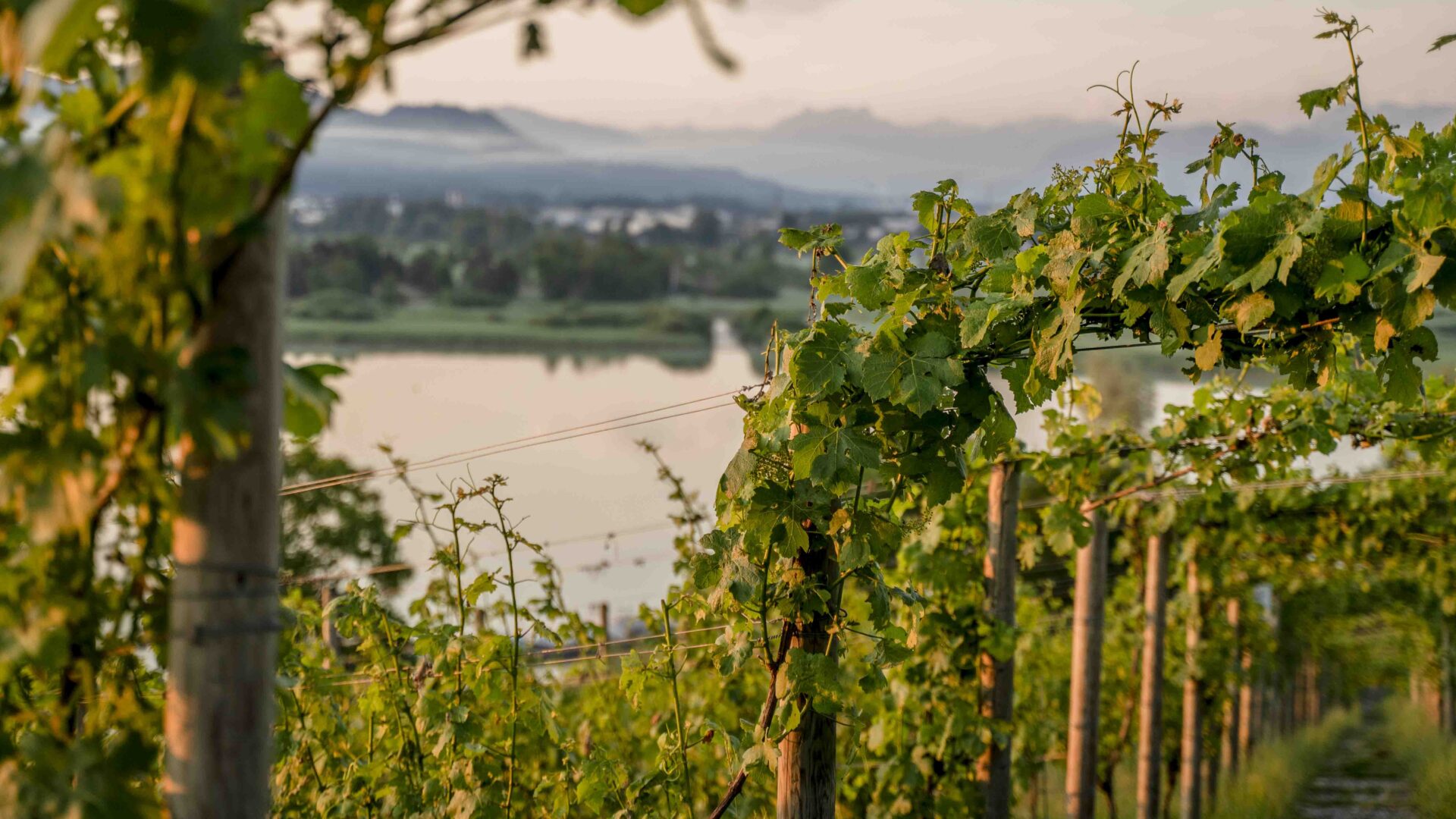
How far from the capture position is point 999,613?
17.2 feet

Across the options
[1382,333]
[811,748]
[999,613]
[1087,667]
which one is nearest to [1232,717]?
[1087,667]

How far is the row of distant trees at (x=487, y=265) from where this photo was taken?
35719mm

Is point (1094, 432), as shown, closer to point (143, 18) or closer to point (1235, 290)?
point (1235, 290)

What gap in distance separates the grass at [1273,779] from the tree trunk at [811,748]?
9894mm

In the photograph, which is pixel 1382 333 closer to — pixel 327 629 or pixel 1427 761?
pixel 327 629

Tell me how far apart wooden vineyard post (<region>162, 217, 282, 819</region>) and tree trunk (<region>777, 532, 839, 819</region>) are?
6.00ft

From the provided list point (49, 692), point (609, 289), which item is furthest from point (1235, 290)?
point (609, 289)

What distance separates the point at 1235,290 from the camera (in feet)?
9.20

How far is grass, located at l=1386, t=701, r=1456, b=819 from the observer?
13477 millimetres

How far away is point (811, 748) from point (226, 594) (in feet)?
6.55

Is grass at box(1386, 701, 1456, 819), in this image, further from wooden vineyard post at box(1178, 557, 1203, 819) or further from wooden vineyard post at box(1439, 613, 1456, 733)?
wooden vineyard post at box(1178, 557, 1203, 819)

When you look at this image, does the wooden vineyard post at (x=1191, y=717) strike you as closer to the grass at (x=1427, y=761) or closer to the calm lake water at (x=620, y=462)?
the calm lake water at (x=620, y=462)

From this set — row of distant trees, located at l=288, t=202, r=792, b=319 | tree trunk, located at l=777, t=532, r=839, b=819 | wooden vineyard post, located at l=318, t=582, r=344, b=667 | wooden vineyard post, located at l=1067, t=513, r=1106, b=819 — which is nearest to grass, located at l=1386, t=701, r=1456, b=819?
wooden vineyard post, located at l=1067, t=513, r=1106, b=819

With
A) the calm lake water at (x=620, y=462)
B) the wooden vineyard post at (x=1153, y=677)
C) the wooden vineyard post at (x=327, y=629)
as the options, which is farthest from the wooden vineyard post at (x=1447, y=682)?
the wooden vineyard post at (x=327, y=629)
